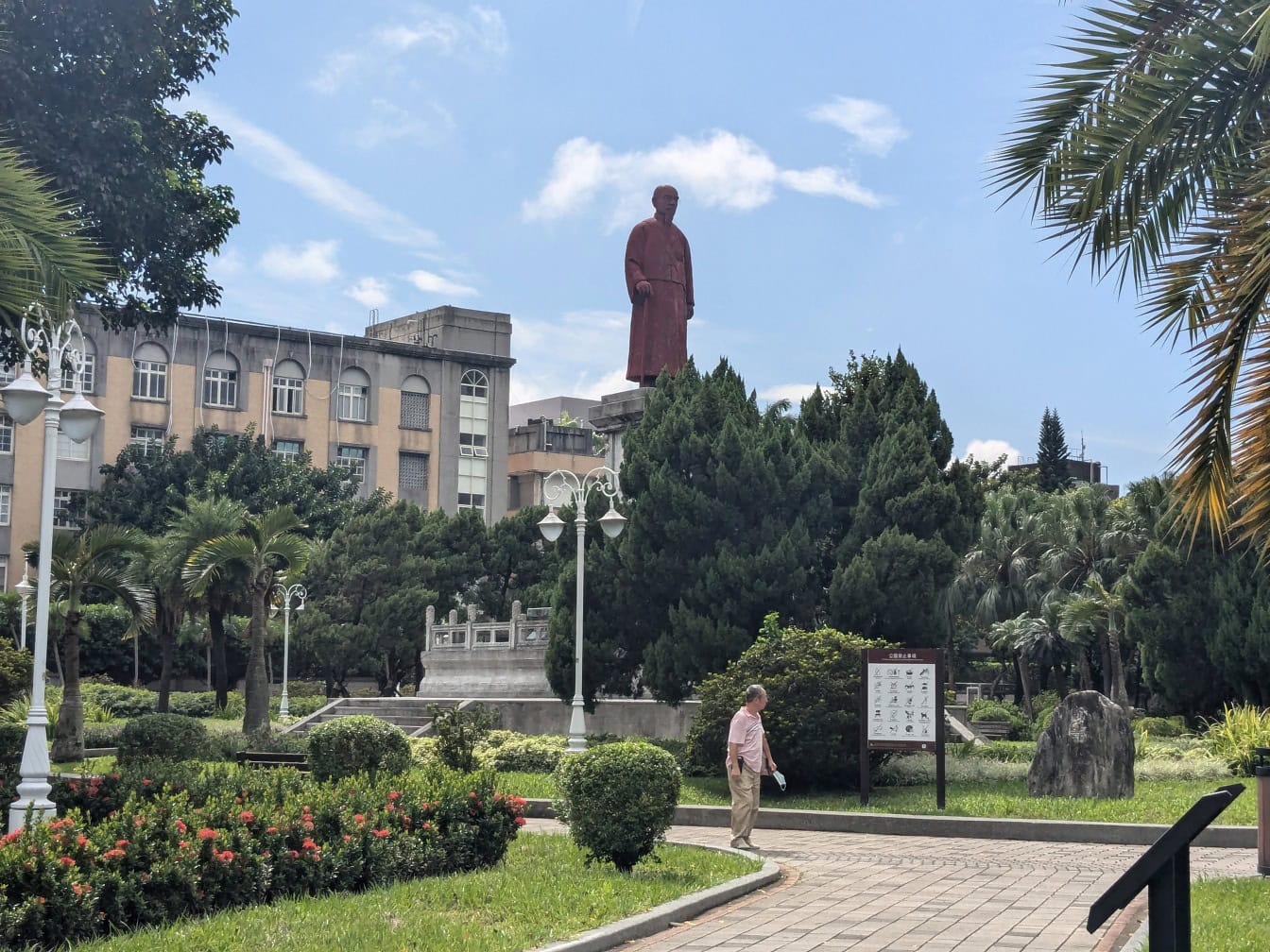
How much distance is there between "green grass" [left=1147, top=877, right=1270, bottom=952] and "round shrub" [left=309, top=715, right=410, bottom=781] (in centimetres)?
934

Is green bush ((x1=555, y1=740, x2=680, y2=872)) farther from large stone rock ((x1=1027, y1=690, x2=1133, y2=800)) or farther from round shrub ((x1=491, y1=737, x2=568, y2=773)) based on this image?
round shrub ((x1=491, y1=737, x2=568, y2=773))

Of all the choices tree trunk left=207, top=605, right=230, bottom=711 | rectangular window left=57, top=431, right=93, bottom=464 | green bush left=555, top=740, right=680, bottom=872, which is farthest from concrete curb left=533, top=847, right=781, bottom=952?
rectangular window left=57, top=431, right=93, bottom=464

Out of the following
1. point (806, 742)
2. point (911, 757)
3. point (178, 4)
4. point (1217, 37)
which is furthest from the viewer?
point (911, 757)

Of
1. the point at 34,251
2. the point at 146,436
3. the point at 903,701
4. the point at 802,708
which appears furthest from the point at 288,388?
the point at 34,251

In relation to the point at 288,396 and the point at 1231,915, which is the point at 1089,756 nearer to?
the point at 1231,915

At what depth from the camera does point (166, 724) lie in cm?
2408

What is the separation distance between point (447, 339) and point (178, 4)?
56.8m

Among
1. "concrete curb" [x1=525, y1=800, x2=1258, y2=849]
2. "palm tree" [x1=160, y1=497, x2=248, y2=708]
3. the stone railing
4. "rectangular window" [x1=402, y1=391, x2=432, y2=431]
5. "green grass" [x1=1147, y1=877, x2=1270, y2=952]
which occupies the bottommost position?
"concrete curb" [x1=525, y1=800, x2=1258, y2=849]

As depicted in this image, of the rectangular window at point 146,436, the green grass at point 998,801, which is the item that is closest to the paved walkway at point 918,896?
the green grass at point 998,801

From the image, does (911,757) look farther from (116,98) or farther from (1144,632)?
(116,98)

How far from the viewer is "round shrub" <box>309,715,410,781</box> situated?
1758cm

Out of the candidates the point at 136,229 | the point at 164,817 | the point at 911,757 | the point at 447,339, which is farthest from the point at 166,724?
the point at 447,339

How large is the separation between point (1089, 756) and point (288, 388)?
191ft

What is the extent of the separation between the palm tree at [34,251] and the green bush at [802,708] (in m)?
10.3
